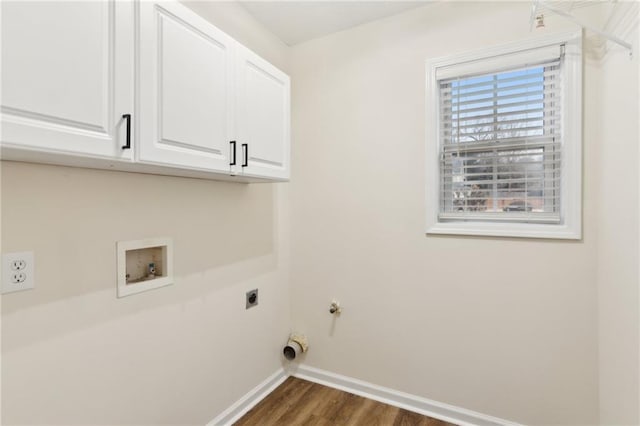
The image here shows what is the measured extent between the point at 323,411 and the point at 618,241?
1.76 meters

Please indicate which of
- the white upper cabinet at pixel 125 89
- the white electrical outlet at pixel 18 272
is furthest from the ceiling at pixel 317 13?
the white electrical outlet at pixel 18 272

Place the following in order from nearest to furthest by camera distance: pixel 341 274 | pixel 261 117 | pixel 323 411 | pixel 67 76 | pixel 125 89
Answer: pixel 67 76 → pixel 125 89 → pixel 261 117 → pixel 323 411 → pixel 341 274

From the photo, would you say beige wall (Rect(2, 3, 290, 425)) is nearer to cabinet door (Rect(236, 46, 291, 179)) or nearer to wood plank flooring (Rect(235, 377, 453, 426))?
wood plank flooring (Rect(235, 377, 453, 426))

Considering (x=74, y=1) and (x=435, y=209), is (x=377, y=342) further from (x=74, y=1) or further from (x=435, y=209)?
(x=74, y=1)

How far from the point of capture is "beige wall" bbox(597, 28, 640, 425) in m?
1.23

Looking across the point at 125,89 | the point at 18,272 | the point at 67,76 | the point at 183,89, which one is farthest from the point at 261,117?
the point at 18,272

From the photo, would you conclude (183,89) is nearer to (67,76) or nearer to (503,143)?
(67,76)

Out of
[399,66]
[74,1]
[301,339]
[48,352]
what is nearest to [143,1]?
[74,1]

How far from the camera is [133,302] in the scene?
144 cm

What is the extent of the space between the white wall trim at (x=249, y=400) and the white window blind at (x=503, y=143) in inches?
62.2

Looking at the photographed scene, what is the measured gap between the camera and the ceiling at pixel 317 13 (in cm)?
200

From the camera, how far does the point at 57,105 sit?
0.91 m

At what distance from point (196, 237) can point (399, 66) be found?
1.58 m

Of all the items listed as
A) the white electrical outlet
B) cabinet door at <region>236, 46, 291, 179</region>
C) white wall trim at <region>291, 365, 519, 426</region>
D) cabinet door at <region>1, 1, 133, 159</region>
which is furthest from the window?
the white electrical outlet
